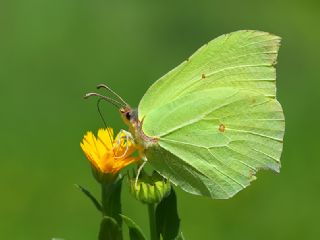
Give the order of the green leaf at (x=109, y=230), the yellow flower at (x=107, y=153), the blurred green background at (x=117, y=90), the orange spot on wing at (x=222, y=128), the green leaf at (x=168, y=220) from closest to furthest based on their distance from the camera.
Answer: the green leaf at (x=109, y=230), the green leaf at (x=168, y=220), the yellow flower at (x=107, y=153), the orange spot on wing at (x=222, y=128), the blurred green background at (x=117, y=90)

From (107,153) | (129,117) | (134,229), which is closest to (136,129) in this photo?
(129,117)

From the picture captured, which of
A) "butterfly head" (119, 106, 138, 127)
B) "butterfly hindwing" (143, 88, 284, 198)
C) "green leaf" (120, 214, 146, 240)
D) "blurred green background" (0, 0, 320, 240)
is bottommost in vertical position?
"blurred green background" (0, 0, 320, 240)

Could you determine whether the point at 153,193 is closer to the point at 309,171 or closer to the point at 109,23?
the point at 309,171

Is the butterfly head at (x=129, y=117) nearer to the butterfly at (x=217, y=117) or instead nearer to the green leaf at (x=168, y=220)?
the butterfly at (x=217, y=117)

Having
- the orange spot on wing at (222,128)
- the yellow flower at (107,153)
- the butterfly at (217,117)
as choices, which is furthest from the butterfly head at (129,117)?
the orange spot on wing at (222,128)

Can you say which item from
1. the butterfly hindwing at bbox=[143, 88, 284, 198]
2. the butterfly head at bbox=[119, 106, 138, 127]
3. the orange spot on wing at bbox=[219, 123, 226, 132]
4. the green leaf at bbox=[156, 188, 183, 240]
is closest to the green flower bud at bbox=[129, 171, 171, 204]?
the green leaf at bbox=[156, 188, 183, 240]

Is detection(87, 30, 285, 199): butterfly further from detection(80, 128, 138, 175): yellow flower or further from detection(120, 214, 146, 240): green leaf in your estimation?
detection(120, 214, 146, 240): green leaf
